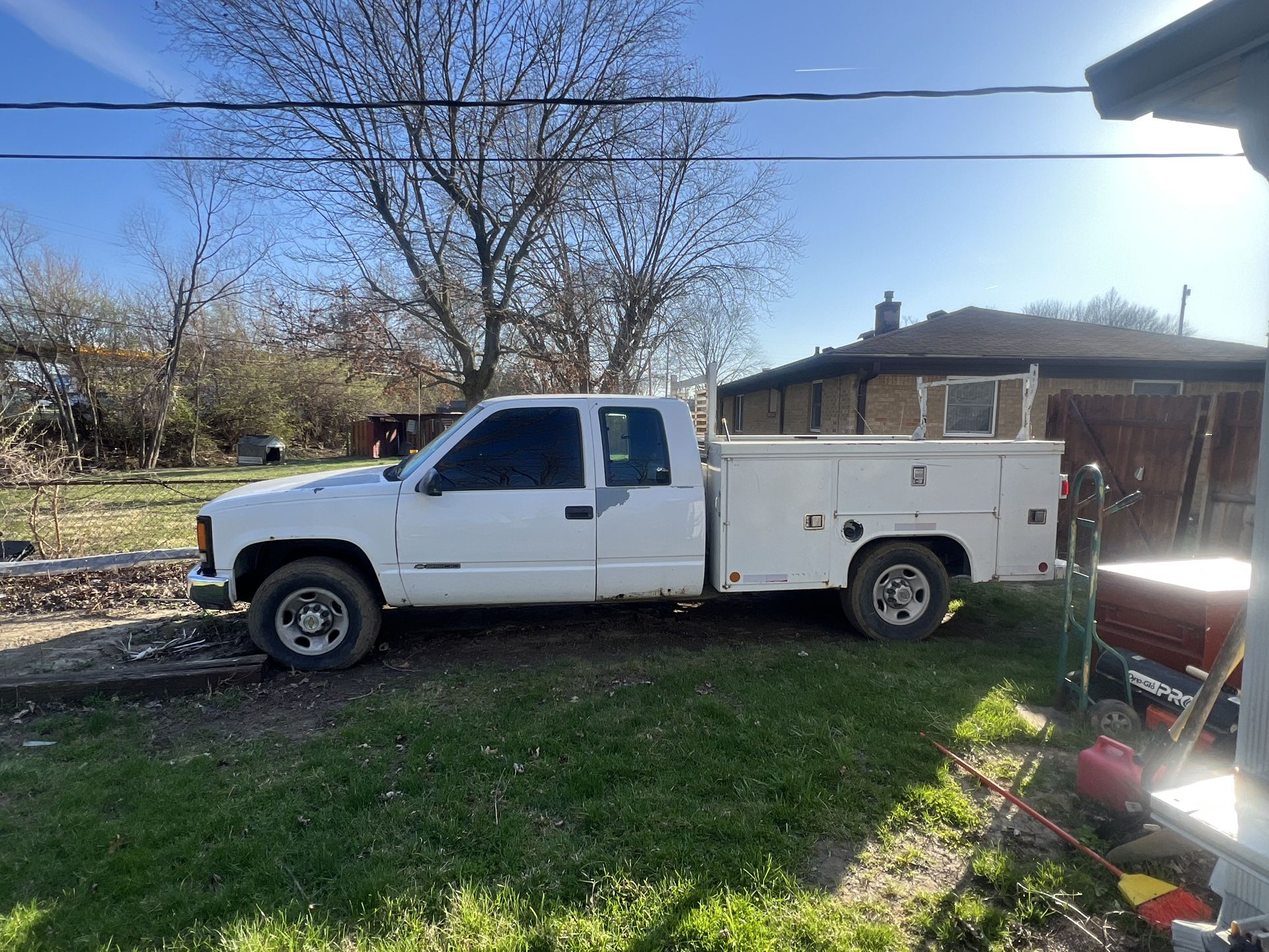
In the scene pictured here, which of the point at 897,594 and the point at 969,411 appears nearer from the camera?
the point at 897,594

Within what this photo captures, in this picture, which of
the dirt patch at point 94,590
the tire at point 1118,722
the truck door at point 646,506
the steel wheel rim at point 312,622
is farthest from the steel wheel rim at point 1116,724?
the dirt patch at point 94,590

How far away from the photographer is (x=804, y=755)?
133 inches

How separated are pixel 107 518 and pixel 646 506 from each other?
37.2 ft

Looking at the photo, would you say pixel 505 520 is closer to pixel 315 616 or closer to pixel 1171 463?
pixel 315 616

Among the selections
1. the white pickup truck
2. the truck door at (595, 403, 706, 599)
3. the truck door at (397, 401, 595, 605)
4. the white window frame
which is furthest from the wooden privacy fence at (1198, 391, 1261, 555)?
the white window frame

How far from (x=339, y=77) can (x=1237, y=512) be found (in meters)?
18.1

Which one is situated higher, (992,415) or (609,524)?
(992,415)

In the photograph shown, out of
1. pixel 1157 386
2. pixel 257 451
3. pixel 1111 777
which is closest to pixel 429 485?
pixel 1111 777

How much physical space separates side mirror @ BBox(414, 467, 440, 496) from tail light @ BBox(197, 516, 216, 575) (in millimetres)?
1457

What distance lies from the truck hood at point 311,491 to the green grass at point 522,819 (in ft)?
4.42

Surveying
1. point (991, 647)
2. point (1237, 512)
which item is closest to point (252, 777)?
point (991, 647)

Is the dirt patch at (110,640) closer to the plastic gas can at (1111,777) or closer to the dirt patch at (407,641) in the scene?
the dirt patch at (407,641)

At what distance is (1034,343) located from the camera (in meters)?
14.1

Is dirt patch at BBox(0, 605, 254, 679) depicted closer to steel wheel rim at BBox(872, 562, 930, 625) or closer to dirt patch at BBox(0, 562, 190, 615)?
dirt patch at BBox(0, 562, 190, 615)
